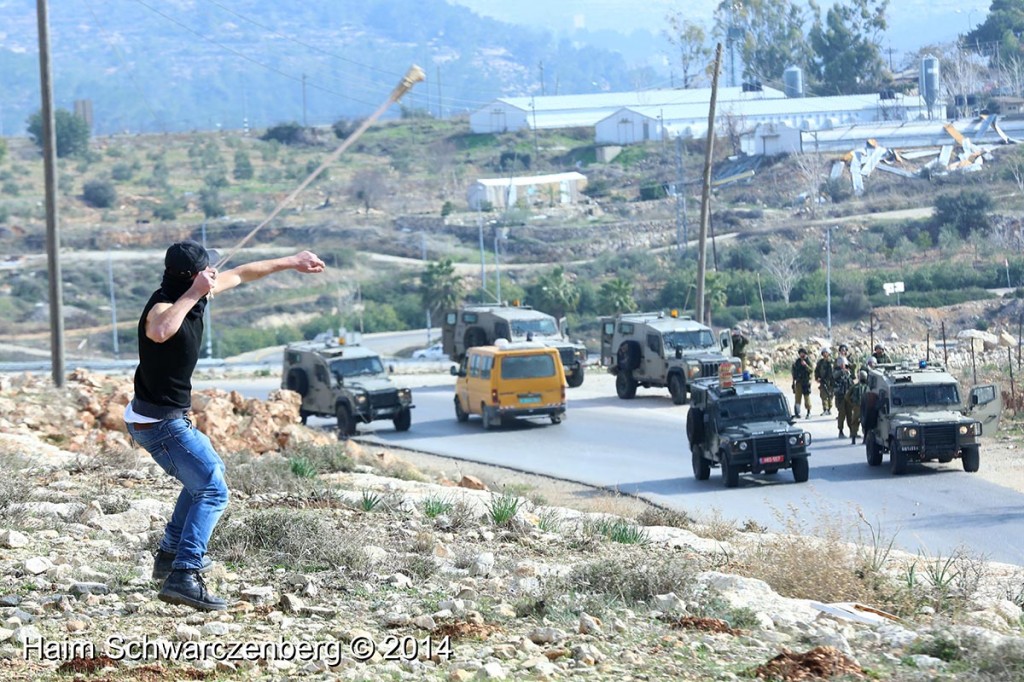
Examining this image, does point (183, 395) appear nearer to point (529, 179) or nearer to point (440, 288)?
point (440, 288)

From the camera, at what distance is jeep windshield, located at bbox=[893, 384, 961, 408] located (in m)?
21.8

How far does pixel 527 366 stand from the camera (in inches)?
1169

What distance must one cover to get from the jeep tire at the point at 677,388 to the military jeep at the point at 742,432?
1052 centimetres

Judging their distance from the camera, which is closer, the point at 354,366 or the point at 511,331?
the point at 354,366

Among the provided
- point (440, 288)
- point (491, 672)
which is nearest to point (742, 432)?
point (491, 672)

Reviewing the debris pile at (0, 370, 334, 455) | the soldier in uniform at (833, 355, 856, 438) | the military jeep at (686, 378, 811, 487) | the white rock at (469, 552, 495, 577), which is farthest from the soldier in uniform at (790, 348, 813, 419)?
→ the white rock at (469, 552, 495, 577)

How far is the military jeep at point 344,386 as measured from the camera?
1172 inches

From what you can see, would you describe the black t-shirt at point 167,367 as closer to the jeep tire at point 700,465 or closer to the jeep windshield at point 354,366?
the jeep tire at point 700,465

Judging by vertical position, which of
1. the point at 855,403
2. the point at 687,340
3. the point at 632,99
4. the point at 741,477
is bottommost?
the point at 741,477

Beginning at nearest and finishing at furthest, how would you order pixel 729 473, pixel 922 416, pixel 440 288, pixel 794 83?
pixel 729 473 < pixel 922 416 < pixel 440 288 < pixel 794 83

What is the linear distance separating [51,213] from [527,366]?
977cm

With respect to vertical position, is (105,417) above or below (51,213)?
below

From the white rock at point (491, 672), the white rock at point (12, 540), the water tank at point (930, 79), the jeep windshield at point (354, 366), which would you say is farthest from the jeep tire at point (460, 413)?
the water tank at point (930, 79)

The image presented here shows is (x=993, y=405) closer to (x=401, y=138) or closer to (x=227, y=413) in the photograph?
(x=227, y=413)
